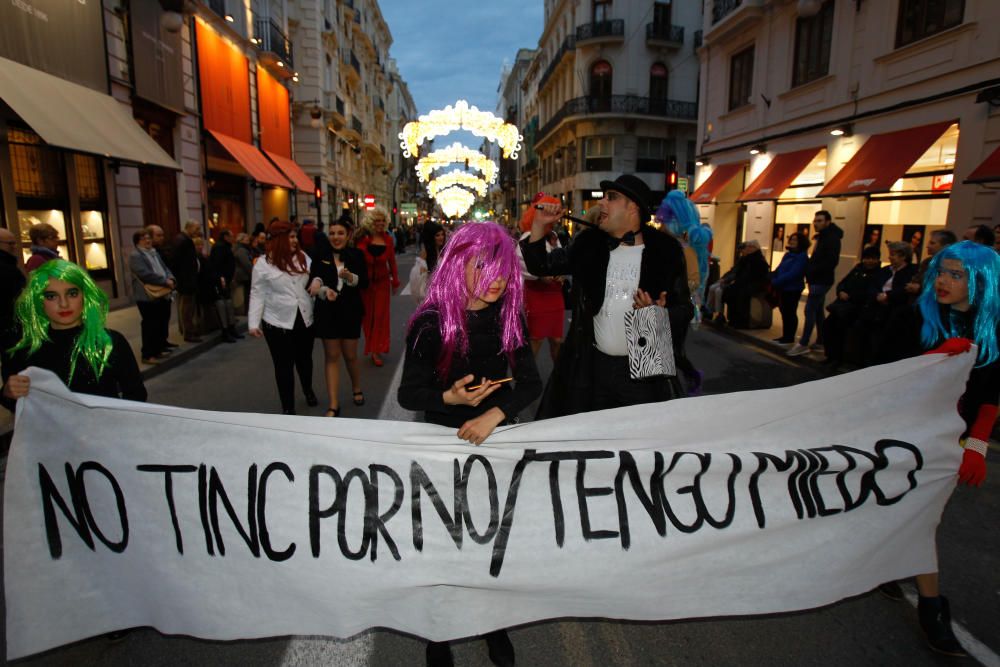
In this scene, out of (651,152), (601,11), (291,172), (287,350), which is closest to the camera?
(287,350)

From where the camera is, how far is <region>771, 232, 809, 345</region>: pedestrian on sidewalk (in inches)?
356

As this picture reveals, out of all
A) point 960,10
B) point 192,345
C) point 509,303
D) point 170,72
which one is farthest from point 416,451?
point 170,72

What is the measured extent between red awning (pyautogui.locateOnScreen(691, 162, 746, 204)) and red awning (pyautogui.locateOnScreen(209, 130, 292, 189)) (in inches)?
563

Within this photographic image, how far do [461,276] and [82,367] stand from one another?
6.22 ft

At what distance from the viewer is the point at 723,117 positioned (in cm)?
1939

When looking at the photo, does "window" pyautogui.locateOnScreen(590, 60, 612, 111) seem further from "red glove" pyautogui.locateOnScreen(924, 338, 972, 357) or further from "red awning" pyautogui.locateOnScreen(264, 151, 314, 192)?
"red glove" pyautogui.locateOnScreen(924, 338, 972, 357)

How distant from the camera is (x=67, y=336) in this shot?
109 inches

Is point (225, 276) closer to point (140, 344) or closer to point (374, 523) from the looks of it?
point (140, 344)

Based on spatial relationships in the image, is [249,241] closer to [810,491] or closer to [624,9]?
[810,491]

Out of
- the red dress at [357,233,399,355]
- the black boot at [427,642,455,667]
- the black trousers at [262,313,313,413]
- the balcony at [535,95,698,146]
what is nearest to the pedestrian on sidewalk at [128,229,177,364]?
the red dress at [357,233,399,355]

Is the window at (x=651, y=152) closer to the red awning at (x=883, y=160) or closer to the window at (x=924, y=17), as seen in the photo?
the red awning at (x=883, y=160)

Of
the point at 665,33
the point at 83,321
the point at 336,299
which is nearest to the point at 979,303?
the point at 83,321

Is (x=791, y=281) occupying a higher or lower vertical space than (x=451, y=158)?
lower

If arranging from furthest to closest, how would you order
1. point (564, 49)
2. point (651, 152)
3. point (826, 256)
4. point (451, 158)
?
1. point (564, 49)
2. point (651, 152)
3. point (451, 158)
4. point (826, 256)
